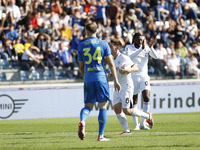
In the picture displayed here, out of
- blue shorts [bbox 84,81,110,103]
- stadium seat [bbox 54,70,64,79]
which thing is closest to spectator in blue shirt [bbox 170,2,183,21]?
stadium seat [bbox 54,70,64,79]

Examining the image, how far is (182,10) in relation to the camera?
2369 centimetres

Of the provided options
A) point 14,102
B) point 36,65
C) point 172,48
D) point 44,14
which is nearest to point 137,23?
point 172,48

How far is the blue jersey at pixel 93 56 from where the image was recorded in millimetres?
8336

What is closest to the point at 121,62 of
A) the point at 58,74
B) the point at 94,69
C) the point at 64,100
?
the point at 94,69

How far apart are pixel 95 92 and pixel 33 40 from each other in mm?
11077

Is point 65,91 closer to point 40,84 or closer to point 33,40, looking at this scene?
point 40,84

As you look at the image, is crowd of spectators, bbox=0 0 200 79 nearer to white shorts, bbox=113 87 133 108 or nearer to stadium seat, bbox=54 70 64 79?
stadium seat, bbox=54 70 64 79

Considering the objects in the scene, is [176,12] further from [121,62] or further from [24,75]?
[121,62]

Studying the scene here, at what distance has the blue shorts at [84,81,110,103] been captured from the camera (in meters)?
8.34

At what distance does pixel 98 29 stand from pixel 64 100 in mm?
4055

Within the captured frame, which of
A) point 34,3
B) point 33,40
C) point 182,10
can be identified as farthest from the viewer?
point 182,10

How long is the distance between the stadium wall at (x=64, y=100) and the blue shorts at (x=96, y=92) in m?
9.70

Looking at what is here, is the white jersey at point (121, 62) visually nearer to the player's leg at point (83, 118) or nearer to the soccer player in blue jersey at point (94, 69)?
the soccer player in blue jersey at point (94, 69)

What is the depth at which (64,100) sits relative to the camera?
18.4 metres
